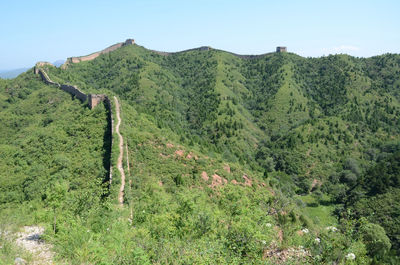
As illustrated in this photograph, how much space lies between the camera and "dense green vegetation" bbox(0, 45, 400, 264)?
11.0 metres

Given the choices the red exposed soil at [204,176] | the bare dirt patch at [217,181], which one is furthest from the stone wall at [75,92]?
the bare dirt patch at [217,181]

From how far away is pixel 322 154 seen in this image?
204 ft

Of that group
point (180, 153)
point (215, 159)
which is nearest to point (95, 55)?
point (215, 159)

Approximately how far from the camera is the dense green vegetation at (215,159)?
11.0 metres

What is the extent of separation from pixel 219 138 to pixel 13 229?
173ft

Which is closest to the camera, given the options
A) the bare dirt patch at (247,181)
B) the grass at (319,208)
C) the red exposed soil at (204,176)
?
the red exposed soil at (204,176)

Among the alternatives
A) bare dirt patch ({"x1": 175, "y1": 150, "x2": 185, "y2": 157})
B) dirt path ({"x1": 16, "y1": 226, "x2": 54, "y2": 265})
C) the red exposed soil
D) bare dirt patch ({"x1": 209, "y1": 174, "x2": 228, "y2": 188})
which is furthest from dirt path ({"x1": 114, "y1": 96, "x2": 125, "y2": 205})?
bare dirt patch ({"x1": 209, "y1": 174, "x2": 228, "y2": 188})

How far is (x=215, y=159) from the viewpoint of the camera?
3412 centimetres

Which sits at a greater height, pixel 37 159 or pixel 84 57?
pixel 84 57

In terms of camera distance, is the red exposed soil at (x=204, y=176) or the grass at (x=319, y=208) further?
the grass at (x=319, y=208)

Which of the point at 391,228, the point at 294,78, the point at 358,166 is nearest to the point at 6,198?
A: the point at 391,228

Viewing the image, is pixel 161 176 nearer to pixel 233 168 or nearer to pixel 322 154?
pixel 233 168

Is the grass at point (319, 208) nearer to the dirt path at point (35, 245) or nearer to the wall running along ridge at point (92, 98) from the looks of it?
the wall running along ridge at point (92, 98)

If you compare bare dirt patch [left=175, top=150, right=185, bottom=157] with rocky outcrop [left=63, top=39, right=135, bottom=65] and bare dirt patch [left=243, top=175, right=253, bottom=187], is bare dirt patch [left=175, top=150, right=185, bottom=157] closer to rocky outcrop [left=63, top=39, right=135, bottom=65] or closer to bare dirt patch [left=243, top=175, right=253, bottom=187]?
bare dirt patch [left=243, top=175, right=253, bottom=187]
